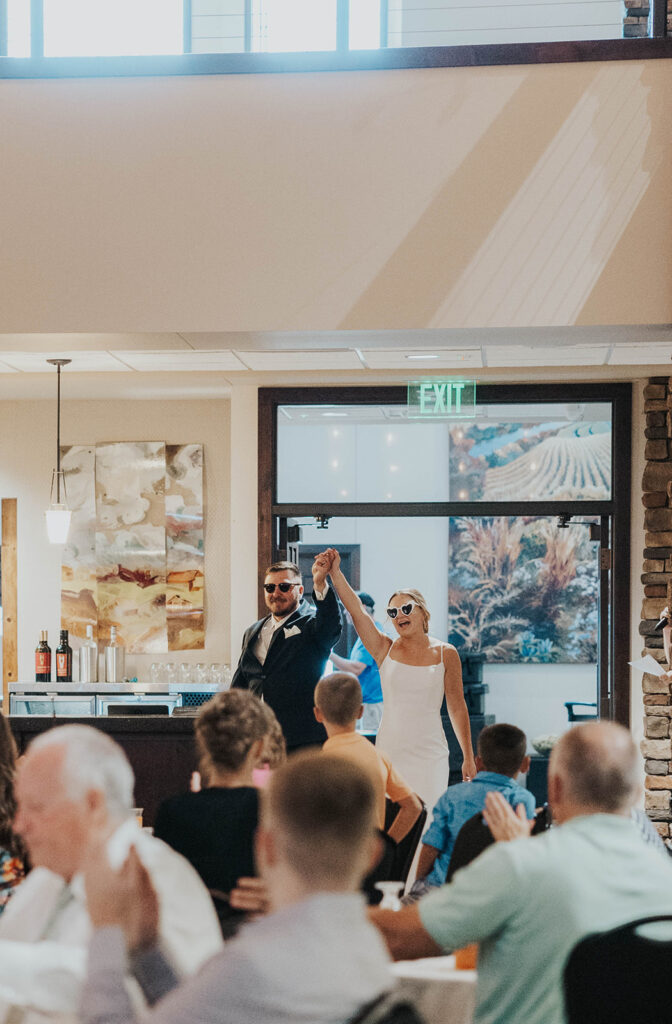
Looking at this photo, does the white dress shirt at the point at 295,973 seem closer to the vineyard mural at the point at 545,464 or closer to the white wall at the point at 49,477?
the vineyard mural at the point at 545,464

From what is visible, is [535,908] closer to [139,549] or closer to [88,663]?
[88,663]

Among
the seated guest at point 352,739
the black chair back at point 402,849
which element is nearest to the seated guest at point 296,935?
the black chair back at point 402,849

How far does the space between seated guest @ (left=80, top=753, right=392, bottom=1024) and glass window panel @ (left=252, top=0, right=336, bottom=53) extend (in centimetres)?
375

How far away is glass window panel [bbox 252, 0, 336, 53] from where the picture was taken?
15.2 ft

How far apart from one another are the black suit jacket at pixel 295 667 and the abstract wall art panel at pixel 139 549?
11.0ft

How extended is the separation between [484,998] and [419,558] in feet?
28.8

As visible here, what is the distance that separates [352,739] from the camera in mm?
3439

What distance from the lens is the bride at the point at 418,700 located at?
15.4ft

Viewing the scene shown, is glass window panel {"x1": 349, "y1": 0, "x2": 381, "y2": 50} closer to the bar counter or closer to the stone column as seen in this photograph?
the bar counter

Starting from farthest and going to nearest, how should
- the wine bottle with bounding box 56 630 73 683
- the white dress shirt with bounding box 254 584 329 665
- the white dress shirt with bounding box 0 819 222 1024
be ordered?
→ the wine bottle with bounding box 56 630 73 683
the white dress shirt with bounding box 254 584 329 665
the white dress shirt with bounding box 0 819 222 1024

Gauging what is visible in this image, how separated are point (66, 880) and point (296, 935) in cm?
62

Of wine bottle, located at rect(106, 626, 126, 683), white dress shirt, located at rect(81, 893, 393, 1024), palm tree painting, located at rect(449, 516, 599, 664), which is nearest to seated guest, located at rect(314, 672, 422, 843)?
white dress shirt, located at rect(81, 893, 393, 1024)

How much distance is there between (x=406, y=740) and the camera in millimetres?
4723

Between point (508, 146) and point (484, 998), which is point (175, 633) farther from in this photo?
point (484, 998)
